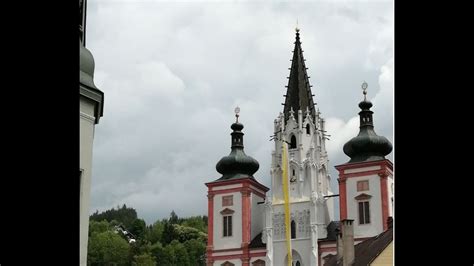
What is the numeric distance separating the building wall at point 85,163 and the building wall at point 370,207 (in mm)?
34672

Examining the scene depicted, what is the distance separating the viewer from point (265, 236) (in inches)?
1860

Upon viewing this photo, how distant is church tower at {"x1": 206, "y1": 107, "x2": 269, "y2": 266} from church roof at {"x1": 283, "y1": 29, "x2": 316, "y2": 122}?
5108 millimetres

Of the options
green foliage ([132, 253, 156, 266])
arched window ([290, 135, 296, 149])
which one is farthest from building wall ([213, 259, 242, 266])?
green foliage ([132, 253, 156, 266])

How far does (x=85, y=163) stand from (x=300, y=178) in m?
38.5

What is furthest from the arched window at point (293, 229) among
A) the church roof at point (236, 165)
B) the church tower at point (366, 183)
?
the church roof at point (236, 165)

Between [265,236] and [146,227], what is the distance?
165 feet

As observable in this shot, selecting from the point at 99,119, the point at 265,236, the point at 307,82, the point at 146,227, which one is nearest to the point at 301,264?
the point at 265,236

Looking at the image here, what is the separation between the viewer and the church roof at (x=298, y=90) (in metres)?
50.8

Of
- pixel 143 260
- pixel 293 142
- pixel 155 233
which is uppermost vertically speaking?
pixel 293 142

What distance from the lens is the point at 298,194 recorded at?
47719 mm

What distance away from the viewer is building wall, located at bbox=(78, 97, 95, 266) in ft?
28.9

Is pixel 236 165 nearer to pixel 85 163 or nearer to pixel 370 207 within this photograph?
pixel 370 207

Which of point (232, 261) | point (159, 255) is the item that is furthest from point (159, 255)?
point (232, 261)
